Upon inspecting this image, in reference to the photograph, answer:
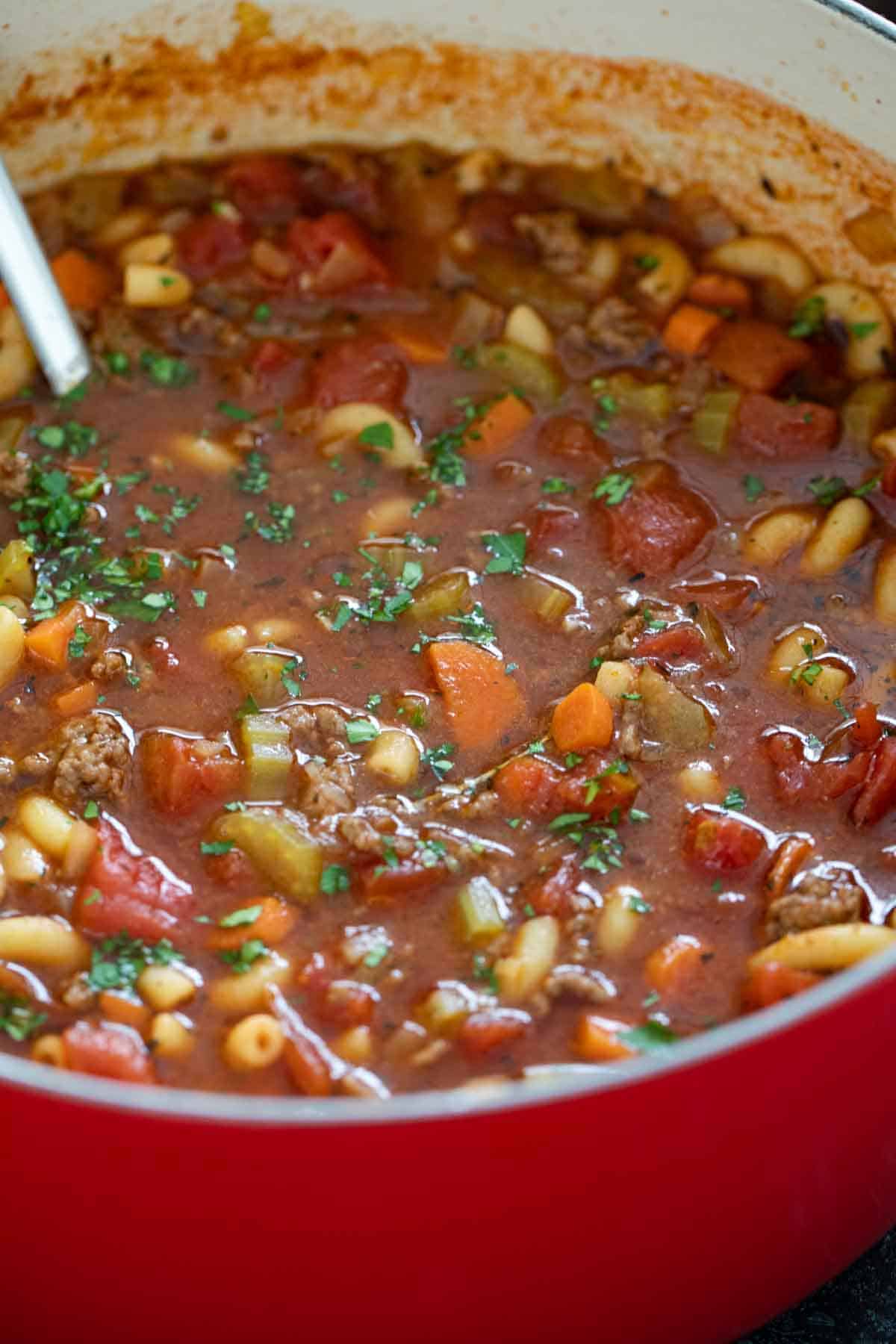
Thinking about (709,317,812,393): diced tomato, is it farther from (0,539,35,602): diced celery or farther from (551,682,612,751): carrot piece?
(0,539,35,602): diced celery

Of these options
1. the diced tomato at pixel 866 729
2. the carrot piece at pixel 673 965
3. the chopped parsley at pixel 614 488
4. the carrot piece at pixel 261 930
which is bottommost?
the carrot piece at pixel 261 930

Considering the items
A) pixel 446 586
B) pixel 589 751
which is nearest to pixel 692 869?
pixel 589 751

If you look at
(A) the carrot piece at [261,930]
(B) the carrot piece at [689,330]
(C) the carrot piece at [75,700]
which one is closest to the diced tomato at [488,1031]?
(A) the carrot piece at [261,930]

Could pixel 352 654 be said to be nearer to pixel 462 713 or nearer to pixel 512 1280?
pixel 462 713

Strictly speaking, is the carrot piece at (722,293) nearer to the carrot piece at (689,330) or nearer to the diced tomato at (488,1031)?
the carrot piece at (689,330)

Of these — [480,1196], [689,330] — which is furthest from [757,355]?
[480,1196]

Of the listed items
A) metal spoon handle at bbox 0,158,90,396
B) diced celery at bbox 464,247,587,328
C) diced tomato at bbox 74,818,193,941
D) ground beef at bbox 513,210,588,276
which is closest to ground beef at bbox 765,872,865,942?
diced tomato at bbox 74,818,193,941
